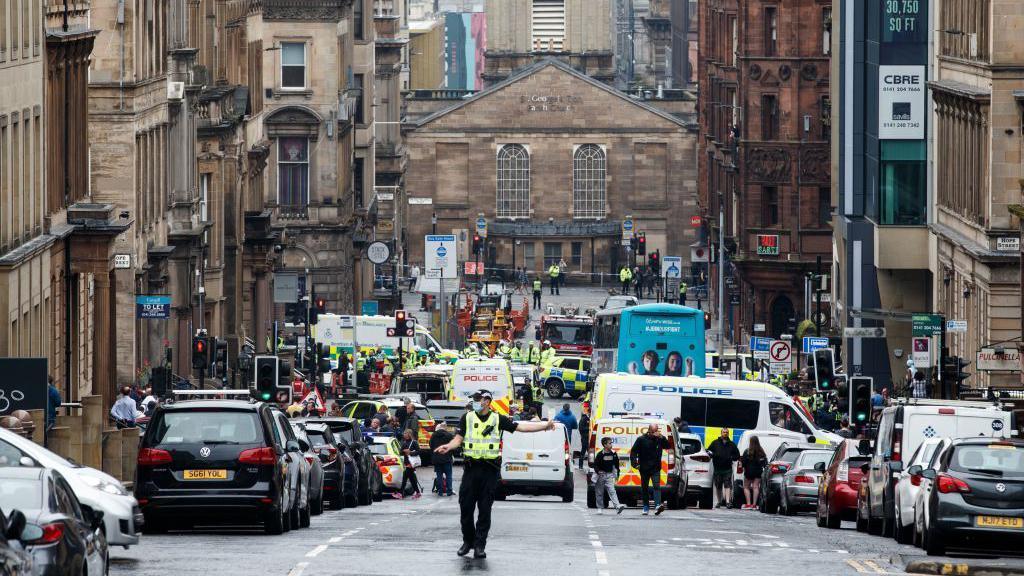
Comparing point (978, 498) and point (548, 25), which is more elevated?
point (548, 25)

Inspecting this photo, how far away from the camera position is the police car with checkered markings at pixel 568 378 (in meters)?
79.8

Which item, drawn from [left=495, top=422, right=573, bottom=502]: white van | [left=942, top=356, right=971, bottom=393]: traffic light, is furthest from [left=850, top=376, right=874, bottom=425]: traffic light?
[left=495, top=422, right=573, bottom=502]: white van

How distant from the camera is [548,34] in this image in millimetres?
160000

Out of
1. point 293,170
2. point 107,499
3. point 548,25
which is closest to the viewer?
point 107,499

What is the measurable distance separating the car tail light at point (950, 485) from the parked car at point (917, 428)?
328 centimetres

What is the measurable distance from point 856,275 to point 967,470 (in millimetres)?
44442

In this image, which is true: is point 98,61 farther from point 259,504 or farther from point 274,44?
point 274,44

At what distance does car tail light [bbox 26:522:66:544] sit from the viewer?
1545 cm

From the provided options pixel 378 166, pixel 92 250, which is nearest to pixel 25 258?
pixel 92 250

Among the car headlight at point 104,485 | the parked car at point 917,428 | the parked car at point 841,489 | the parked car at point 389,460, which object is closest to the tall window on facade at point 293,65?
the parked car at point 389,460

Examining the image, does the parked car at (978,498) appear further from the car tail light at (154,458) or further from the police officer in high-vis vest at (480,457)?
the car tail light at (154,458)

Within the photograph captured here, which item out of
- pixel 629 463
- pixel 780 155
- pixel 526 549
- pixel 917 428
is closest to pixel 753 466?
pixel 629 463

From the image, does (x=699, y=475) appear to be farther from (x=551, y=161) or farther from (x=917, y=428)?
(x=551, y=161)

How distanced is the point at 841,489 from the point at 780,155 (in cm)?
6282
